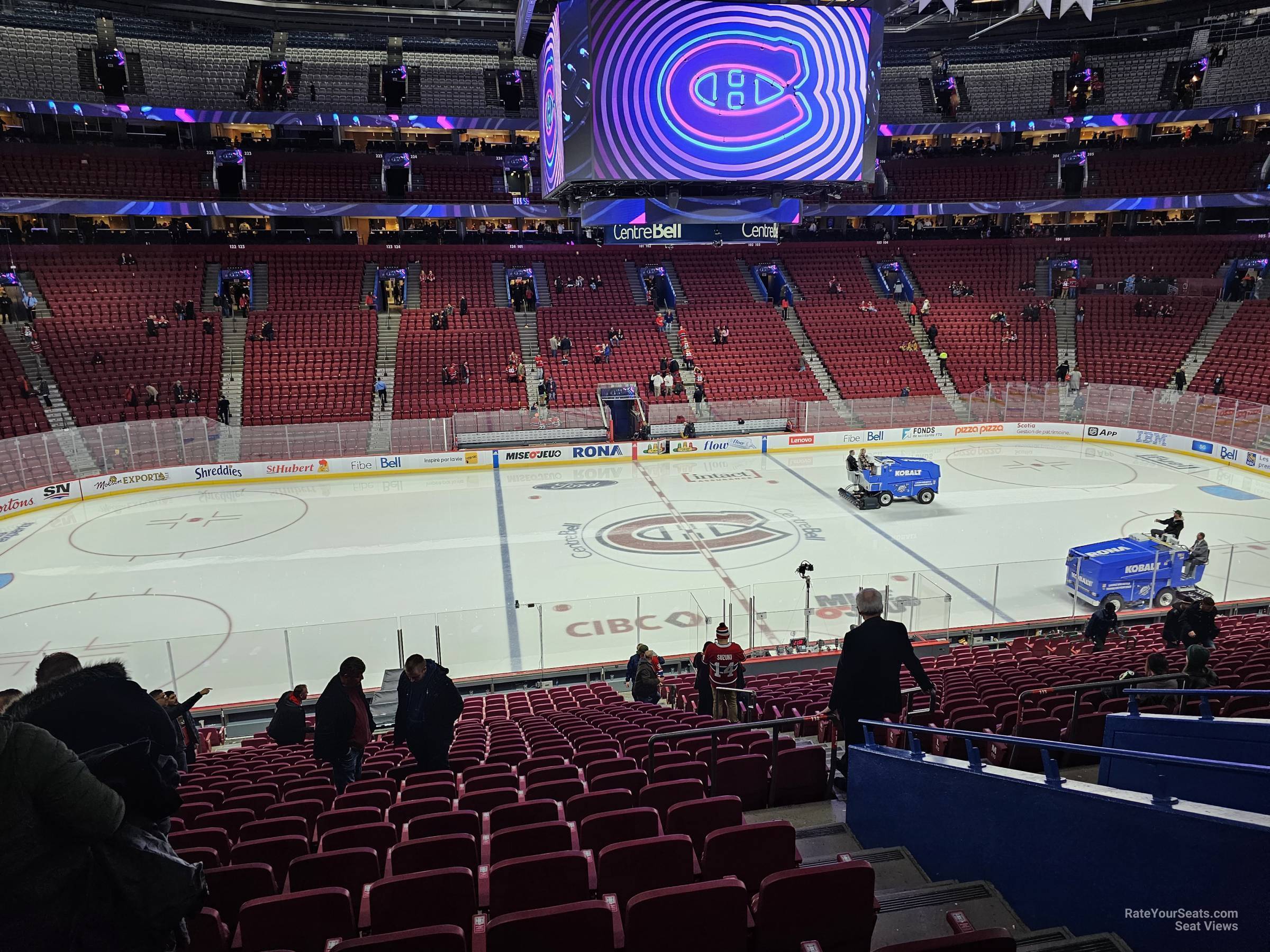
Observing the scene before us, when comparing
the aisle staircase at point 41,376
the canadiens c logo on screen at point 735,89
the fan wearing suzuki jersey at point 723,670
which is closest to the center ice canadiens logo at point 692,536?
the fan wearing suzuki jersey at point 723,670

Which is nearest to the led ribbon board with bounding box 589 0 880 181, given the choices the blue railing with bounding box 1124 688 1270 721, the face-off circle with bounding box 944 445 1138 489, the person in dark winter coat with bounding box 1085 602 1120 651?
the person in dark winter coat with bounding box 1085 602 1120 651

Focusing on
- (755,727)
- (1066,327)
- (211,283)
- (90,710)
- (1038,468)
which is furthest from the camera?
(1066,327)

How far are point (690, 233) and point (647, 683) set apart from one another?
35.5ft

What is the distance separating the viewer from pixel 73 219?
36781 millimetres

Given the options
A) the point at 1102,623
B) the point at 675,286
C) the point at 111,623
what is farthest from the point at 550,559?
the point at 675,286

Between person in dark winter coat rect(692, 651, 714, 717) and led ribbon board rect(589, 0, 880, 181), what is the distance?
11078mm

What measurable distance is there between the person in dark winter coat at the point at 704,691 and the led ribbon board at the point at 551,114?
11.6m

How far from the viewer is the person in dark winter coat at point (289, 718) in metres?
8.98

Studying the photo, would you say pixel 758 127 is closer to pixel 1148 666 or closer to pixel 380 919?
pixel 1148 666

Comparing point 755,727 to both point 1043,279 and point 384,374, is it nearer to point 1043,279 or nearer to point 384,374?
point 384,374

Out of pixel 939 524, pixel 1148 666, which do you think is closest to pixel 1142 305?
pixel 939 524

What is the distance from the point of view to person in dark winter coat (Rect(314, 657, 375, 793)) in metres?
6.49

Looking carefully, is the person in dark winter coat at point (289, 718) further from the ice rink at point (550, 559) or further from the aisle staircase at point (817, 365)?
the aisle staircase at point (817, 365)

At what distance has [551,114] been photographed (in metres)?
18.6
